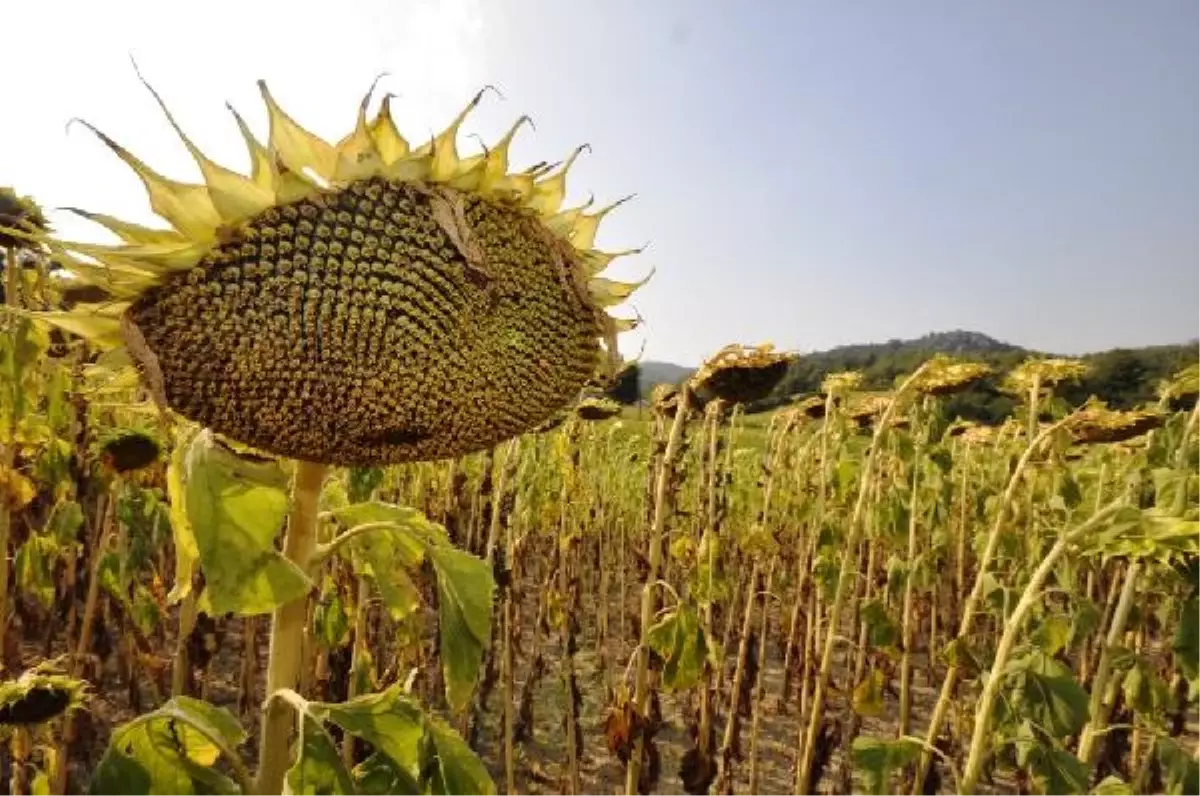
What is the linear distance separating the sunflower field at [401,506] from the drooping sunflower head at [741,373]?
0.01 meters

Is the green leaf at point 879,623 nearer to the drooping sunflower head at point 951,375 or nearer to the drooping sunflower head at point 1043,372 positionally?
the drooping sunflower head at point 951,375

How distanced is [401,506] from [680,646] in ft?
4.27

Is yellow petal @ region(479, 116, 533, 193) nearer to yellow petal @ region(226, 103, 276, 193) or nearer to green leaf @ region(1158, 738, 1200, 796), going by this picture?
yellow petal @ region(226, 103, 276, 193)

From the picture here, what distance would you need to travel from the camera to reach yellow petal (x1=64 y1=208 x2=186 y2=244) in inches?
45.3

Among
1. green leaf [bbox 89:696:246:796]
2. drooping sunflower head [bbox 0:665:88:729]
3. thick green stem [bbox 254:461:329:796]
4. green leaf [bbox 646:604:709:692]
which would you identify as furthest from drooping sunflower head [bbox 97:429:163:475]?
thick green stem [bbox 254:461:329:796]

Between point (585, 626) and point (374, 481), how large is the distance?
5713 mm

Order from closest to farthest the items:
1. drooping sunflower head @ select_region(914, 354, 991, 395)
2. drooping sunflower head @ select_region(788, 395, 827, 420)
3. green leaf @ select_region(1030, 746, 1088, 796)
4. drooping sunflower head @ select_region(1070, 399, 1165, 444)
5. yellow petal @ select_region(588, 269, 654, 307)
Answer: yellow petal @ select_region(588, 269, 654, 307)
green leaf @ select_region(1030, 746, 1088, 796)
drooping sunflower head @ select_region(1070, 399, 1165, 444)
drooping sunflower head @ select_region(914, 354, 991, 395)
drooping sunflower head @ select_region(788, 395, 827, 420)

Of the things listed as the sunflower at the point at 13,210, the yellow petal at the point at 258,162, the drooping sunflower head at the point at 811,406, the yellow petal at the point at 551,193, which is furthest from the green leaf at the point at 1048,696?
the sunflower at the point at 13,210

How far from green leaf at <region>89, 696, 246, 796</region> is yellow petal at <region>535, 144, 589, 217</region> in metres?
0.89

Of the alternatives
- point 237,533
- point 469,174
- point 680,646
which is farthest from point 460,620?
point 680,646

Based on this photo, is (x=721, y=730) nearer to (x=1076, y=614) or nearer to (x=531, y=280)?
(x=1076, y=614)

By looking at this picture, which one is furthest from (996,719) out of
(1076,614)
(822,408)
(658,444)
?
(822,408)

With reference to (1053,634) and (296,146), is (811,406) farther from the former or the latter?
(296,146)

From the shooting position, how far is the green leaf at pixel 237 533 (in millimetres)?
1132
